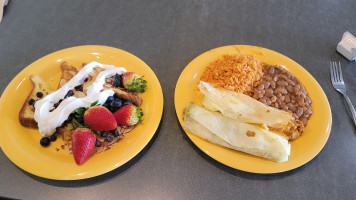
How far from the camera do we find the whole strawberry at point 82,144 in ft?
3.42

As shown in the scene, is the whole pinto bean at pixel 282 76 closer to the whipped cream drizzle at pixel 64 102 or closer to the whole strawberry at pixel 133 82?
the whole strawberry at pixel 133 82

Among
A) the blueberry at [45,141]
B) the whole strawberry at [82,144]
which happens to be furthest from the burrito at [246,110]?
the blueberry at [45,141]

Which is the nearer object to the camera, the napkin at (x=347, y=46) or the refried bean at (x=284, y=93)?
the refried bean at (x=284, y=93)

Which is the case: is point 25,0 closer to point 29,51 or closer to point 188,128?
point 29,51

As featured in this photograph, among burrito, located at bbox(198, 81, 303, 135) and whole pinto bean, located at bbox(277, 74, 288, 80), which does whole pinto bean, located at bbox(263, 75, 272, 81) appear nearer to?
whole pinto bean, located at bbox(277, 74, 288, 80)

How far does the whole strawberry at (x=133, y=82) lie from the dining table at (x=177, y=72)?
0.07 meters

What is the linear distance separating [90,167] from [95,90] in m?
0.39

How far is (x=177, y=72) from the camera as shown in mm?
1584

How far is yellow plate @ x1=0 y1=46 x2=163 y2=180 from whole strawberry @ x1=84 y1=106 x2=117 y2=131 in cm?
10

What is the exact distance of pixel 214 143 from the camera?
1144 mm

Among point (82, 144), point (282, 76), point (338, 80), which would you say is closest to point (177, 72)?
point (282, 76)

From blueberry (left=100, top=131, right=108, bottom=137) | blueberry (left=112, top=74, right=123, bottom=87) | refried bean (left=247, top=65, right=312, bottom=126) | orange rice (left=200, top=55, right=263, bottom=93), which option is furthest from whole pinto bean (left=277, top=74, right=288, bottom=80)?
blueberry (left=100, top=131, right=108, bottom=137)

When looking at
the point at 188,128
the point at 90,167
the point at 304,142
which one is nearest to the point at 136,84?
the point at 188,128

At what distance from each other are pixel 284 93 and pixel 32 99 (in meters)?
1.38
